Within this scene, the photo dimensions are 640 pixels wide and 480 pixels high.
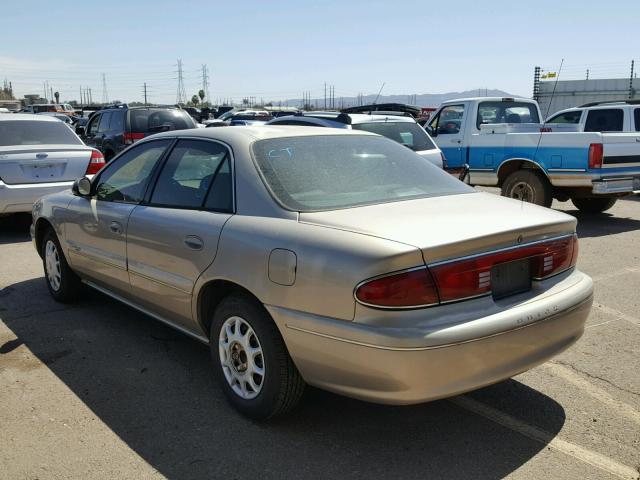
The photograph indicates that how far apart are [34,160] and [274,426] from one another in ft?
22.0

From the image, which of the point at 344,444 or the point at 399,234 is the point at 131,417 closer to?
the point at 344,444

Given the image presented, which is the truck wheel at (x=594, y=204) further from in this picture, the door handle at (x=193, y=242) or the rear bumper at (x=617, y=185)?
the door handle at (x=193, y=242)

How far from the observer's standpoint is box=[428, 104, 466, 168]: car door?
11273 mm

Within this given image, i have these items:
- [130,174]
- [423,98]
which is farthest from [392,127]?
[423,98]

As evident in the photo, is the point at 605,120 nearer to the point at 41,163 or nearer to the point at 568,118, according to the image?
the point at 568,118

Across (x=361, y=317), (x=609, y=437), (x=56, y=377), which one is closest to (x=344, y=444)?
(x=361, y=317)

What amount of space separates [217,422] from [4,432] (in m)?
1.15

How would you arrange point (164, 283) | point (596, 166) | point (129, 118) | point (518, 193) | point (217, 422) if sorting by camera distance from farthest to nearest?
point (129, 118)
point (518, 193)
point (596, 166)
point (164, 283)
point (217, 422)

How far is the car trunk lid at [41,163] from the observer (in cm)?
850

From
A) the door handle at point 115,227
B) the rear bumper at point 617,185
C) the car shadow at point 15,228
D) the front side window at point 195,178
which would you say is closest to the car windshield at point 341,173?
the front side window at point 195,178

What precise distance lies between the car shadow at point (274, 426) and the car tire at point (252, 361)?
0.45ft

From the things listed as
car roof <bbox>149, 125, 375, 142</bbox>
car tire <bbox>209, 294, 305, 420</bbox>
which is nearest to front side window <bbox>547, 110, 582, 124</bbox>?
car roof <bbox>149, 125, 375, 142</bbox>

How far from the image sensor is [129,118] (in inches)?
551

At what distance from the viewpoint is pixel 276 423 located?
3.45 m
